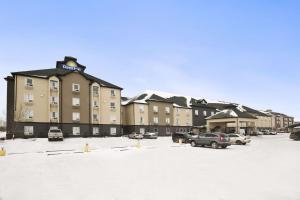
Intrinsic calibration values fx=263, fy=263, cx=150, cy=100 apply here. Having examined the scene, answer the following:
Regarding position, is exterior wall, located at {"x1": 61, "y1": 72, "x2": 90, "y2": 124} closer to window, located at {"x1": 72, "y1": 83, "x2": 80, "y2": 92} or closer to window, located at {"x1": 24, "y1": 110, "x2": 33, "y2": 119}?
window, located at {"x1": 72, "y1": 83, "x2": 80, "y2": 92}

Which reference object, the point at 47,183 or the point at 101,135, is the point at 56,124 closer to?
the point at 101,135

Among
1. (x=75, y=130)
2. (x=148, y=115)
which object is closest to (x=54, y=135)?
(x=75, y=130)

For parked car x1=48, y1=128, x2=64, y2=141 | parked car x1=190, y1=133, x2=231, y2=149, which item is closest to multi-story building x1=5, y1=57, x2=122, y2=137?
parked car x1=48, y1=128, x2=64, y2=141

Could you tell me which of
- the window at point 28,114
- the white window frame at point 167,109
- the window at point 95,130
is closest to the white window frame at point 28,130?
the window at point 28,114

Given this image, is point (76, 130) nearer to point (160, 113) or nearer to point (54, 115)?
point (54, 115)

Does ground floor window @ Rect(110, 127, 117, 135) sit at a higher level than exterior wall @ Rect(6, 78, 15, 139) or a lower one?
lower

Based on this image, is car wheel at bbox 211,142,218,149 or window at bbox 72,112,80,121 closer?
car wheel at bbox 211,142,218,149

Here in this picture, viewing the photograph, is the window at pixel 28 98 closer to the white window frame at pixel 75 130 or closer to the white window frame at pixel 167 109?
the white window frame at pixel 75 130

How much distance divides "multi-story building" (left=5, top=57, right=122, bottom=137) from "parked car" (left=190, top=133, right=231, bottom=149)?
25656 mm

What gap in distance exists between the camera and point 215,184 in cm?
1101

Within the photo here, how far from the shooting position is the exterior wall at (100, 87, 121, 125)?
53281mm

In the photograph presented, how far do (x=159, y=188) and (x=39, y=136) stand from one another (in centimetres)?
4021

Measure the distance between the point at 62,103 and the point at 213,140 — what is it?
29.7 metres

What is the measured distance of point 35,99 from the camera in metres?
45.8
